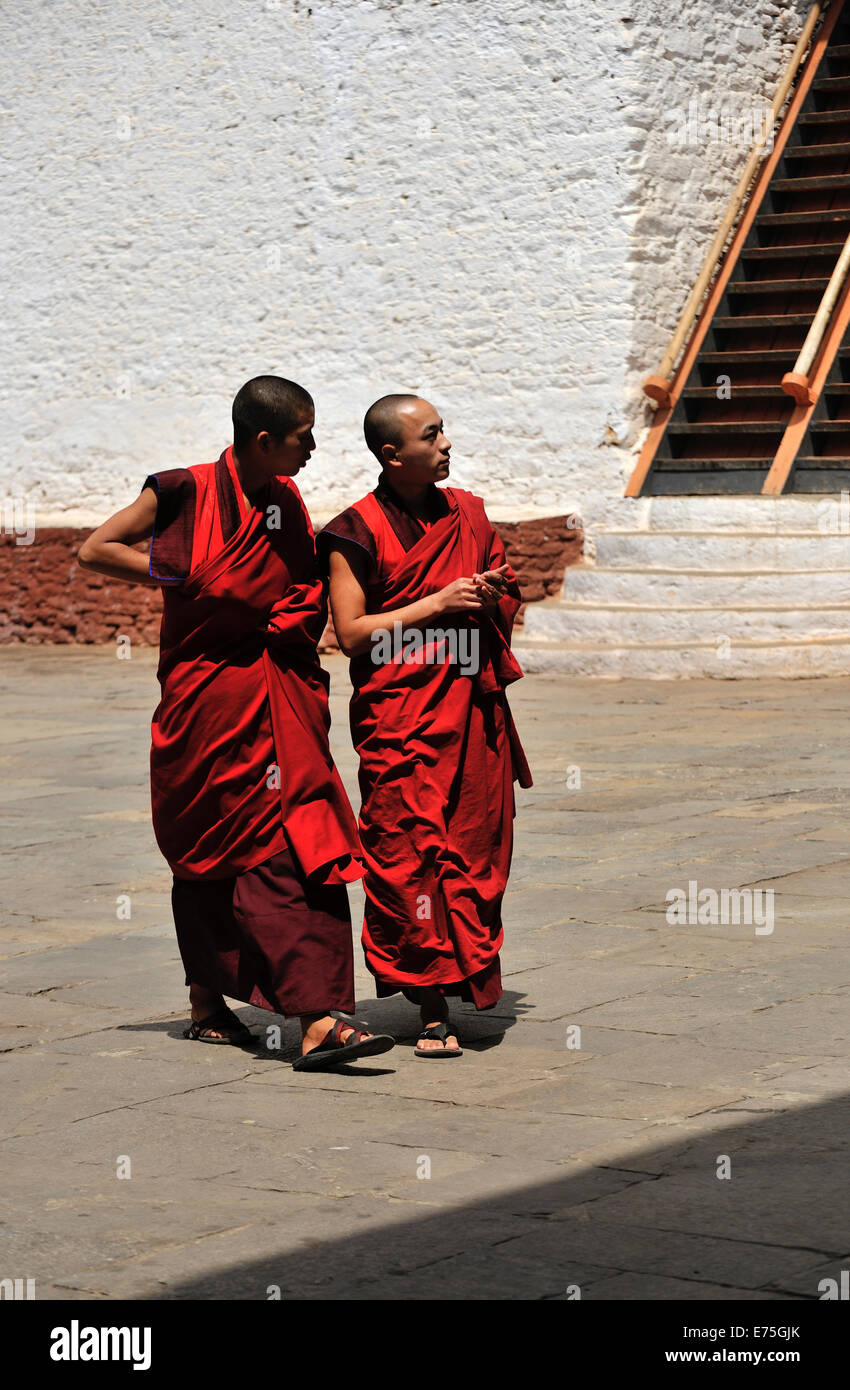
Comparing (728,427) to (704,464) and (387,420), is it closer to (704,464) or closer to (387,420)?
(704,464)

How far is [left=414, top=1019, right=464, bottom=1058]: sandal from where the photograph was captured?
411 cm

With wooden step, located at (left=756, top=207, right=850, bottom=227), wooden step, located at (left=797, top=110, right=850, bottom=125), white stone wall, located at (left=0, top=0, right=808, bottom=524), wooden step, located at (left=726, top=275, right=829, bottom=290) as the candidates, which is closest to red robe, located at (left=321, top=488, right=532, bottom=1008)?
white stone wall, located at (left=0, top=0, right=808, bottom=524)

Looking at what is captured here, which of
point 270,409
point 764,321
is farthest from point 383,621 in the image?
point 764,321

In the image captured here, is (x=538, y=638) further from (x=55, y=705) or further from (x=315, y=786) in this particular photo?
(x=315, y=786)

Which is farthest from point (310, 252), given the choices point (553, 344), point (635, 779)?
point (635, 779)

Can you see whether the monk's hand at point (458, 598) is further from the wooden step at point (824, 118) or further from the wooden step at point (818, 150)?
the wooden step at point (824, 118)

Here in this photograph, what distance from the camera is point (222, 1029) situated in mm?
4305

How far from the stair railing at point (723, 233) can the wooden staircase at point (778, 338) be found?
10cm

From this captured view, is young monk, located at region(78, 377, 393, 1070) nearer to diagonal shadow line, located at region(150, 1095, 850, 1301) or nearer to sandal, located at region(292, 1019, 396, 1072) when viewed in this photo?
sandal, located at region(292, 1019, 396, 1072)

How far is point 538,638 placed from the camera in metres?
12.4

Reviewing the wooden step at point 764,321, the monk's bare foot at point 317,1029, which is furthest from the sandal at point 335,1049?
the wooden step at point 764,321

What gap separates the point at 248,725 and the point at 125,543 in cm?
48

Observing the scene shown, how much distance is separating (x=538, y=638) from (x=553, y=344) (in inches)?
95.1
